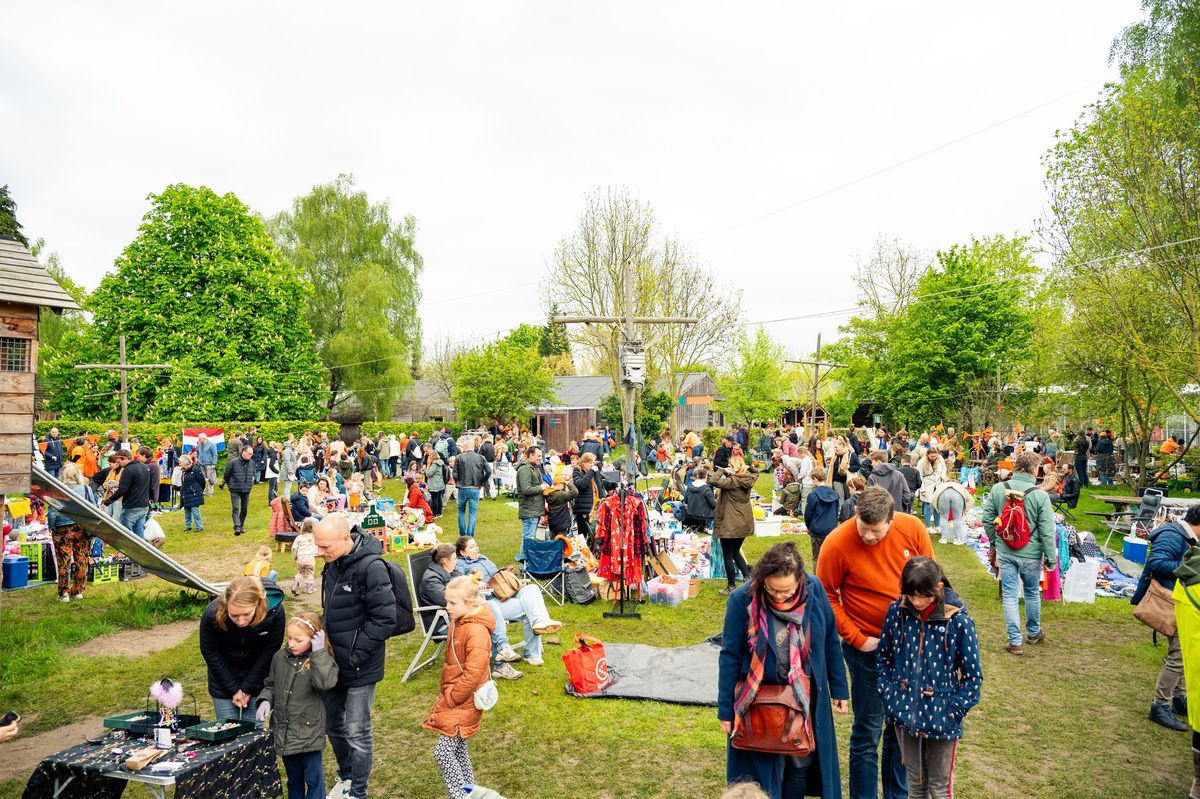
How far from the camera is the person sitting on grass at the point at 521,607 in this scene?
22.6 ft

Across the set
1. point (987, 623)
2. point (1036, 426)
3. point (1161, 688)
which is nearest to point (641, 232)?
point (1036, 426)

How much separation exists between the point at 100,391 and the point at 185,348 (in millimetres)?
3577

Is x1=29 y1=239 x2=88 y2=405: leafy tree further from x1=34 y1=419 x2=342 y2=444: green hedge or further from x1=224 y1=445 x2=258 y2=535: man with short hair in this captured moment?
x1=224 y1=445 x2=258 y2=535: man with short hair

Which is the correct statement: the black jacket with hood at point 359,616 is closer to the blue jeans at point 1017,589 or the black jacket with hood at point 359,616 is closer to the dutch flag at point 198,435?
the blue jeans at point 1017,589

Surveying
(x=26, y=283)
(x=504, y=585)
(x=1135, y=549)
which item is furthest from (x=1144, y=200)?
(x=26, y=283)

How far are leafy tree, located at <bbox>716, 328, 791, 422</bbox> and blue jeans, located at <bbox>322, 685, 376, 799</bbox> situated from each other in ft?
124

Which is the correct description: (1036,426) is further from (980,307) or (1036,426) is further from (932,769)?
(932,769)

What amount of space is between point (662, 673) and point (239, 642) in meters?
3.61

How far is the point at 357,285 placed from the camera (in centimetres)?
3712

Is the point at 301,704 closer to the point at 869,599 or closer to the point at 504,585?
the point at 504,585

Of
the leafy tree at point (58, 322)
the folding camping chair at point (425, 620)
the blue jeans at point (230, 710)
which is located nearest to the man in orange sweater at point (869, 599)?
the blue jeans at point (230, 710)

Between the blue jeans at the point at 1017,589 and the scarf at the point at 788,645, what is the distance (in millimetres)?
4432

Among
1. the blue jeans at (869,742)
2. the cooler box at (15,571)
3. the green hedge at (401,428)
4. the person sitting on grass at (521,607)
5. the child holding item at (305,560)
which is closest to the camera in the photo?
the blue jeans at (869,742)

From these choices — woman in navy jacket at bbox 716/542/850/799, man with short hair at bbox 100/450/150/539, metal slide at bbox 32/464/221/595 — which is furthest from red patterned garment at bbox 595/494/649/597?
man with short hair at bbox 100/450/150/539
